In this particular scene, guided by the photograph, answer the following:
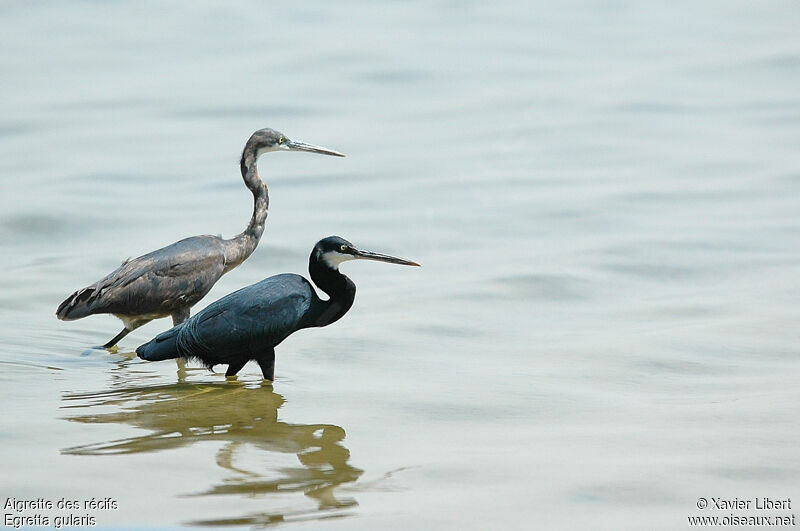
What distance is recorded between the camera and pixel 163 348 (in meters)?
8.33

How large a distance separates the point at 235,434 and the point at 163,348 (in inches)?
56.1

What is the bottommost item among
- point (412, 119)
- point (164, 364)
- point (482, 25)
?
point (164, 364)

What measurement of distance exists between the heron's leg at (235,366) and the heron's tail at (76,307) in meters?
1.26

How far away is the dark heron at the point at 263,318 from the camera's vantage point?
8258mm

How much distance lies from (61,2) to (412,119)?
8967 mm

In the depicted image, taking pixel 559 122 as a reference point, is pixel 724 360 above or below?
below

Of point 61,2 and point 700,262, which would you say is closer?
point 700,262

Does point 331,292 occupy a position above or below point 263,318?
above

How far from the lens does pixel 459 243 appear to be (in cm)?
1227

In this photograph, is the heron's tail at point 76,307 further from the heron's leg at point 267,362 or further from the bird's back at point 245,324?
the heron's leg at point 267,362

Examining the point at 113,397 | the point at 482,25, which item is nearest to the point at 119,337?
the point at 113,397

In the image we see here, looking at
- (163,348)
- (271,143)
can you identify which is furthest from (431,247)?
(163,348)

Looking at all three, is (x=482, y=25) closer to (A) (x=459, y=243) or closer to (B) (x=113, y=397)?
(A) (x=459, y=243)

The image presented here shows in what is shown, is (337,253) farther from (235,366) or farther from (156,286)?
(156,286)
